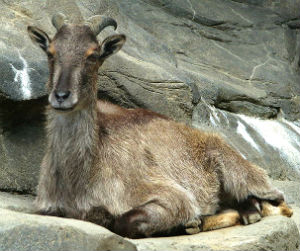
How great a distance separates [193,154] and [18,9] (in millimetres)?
3765

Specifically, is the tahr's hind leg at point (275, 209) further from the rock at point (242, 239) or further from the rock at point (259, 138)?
the rock at point (259, 138)

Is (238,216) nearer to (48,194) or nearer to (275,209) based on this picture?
(275,209)

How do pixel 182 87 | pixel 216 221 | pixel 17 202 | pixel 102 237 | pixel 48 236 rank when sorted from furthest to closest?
1. pixel 182 87
2. pixel 17 202
3. pixel 216 221
4. pixel 102 237
5. pixel 48 236

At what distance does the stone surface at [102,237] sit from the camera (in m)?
6.39

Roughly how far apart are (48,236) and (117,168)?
226 centimetres

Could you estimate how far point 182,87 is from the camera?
36.3 feet

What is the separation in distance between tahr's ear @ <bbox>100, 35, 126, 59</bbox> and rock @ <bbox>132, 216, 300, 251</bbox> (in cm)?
251

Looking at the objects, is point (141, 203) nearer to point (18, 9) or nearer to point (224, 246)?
point (224, 246)

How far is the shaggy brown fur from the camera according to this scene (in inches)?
323

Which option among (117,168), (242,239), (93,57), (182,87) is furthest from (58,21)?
(242,239)

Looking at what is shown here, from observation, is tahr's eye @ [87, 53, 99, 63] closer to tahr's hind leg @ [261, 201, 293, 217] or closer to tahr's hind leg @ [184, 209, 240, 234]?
tahr's hind leg @ [184, 209, 240, 234]

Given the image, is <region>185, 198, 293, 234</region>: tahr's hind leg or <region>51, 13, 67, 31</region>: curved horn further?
<region>51, 13, 67, 31</region>: curved horn

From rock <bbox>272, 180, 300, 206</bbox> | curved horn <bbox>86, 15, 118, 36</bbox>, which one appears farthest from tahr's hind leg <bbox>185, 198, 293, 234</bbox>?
curved horn <bbox>86, 15, 118, 36</bbox>

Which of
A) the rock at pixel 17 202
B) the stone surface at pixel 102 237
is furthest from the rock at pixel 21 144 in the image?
the stone surface at pixel 102 237
